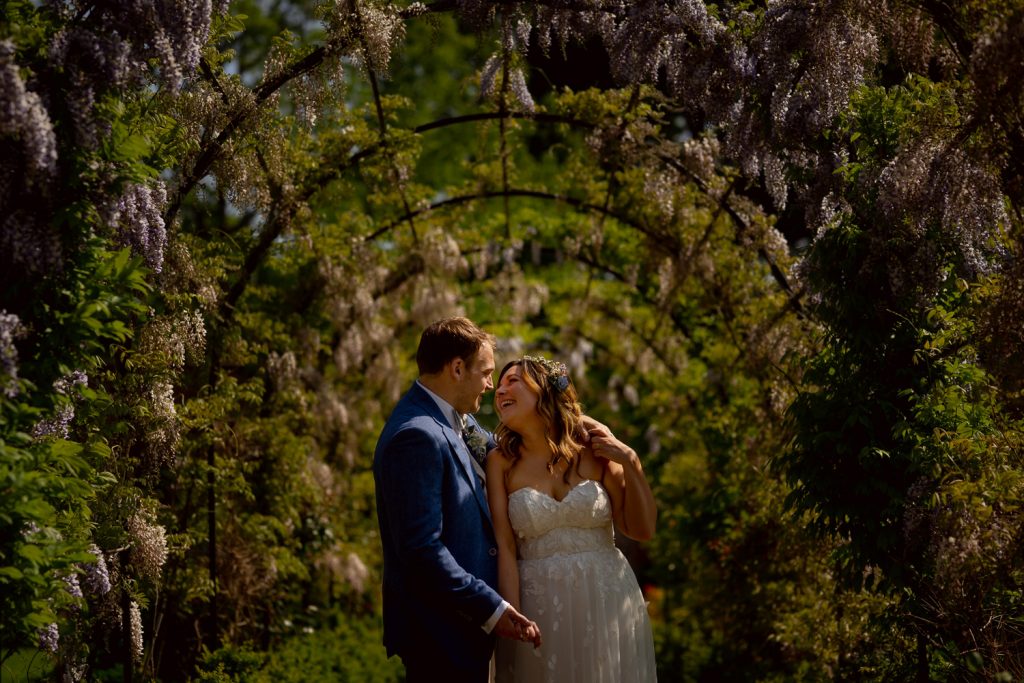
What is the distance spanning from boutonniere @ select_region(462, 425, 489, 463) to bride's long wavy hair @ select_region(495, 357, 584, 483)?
71 mm

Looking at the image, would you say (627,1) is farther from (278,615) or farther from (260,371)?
(278,615)

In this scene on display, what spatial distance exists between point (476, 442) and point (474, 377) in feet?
1.05

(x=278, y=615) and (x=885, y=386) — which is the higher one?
(x=885, y=386)

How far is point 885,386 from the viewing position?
4742mm

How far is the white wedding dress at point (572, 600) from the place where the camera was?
386 centimetres

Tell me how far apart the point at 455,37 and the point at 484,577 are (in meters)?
13.6

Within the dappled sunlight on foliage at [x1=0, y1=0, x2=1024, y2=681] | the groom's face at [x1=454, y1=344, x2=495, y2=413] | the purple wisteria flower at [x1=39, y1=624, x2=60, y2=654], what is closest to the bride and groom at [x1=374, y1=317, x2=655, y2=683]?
the groom's face at [x1=454, y1=344, x2=495, y2=413]

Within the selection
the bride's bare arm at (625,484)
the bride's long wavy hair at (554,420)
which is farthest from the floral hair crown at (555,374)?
the bride's bare arm at (625,484)

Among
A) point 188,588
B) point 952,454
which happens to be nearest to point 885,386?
Result: point 952,454

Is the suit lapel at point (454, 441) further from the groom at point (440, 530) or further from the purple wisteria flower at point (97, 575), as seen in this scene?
the purple wisteria flower at point (97, 575)

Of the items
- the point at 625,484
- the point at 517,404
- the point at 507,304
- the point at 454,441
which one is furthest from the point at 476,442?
the point at 507,304

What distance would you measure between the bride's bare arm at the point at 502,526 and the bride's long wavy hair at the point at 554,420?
2.5 inches

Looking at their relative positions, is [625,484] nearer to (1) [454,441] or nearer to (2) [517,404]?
(2) [517,404]

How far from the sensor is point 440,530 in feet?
11.5
